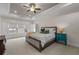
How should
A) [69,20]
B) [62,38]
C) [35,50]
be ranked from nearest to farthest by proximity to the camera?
[35,50] < [69,20] < [62,38]

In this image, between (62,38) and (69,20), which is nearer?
(69,20)

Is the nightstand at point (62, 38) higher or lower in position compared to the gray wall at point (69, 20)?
lower

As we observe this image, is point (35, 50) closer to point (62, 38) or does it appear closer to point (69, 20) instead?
point (62, 38)

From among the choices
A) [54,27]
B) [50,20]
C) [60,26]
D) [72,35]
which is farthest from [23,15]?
[72,35]

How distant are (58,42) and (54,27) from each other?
3.65 ft

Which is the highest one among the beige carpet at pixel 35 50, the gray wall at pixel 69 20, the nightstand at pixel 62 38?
the gray wall at pixel 69 20

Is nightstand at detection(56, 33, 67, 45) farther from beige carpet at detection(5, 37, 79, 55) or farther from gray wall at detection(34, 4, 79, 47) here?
beige carpet at detection(5, 37, 79, 55)

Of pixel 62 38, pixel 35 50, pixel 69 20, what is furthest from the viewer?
pixel 62 38

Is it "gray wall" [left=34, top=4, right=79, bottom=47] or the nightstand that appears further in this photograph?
the nightstand

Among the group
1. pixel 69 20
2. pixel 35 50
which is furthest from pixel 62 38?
pixel 35 50

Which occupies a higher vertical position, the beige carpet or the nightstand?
the nightstand

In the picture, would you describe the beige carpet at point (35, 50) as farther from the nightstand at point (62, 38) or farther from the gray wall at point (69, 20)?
the nightstand at point (62, 38)

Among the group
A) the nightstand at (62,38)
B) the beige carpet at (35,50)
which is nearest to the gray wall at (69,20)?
the nightstand at (62,38)

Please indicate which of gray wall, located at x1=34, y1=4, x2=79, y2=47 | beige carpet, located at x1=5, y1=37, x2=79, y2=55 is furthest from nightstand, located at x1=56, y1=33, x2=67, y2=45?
beige carpet, located at x1=5, y1=37, x2=79, y2=55
